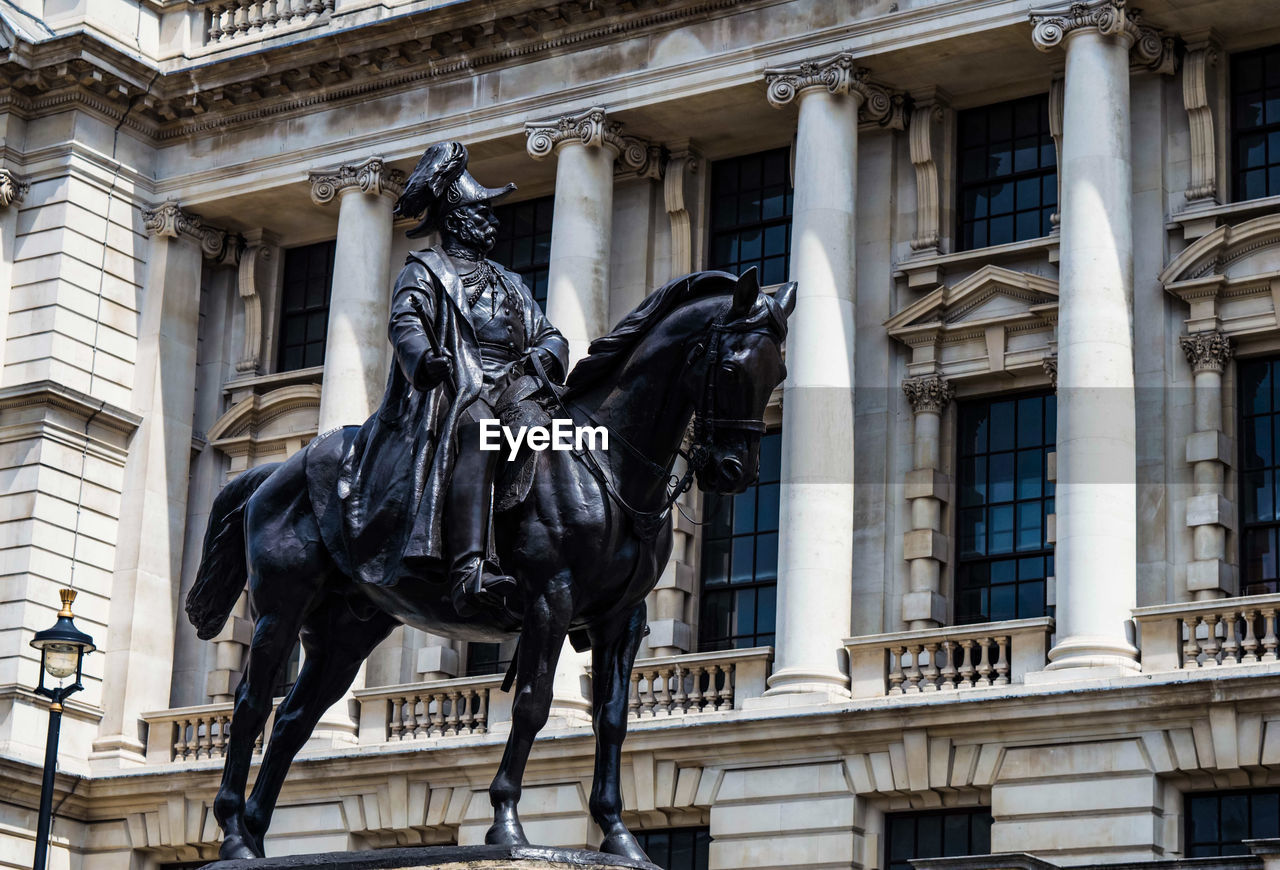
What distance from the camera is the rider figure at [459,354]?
10078 millimetres

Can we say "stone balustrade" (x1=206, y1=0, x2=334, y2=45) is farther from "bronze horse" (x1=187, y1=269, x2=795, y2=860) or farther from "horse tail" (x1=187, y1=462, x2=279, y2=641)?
"bronze horse" (x1=187, y1=269, x2=795, y2=860)

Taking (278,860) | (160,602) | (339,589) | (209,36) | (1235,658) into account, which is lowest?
(278,860)

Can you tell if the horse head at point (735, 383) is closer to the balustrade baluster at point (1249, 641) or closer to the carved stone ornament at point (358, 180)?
the balustrade baluster at point (1249, 641)

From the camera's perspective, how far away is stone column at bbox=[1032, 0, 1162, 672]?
24.8 m

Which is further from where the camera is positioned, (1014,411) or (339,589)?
(1014,411)

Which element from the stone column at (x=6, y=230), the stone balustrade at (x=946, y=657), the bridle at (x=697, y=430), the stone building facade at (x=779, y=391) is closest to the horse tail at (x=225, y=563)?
the bridle at (x=697, y=430)

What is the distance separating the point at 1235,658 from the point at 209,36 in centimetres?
1898

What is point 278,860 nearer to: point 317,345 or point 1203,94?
point 1203,94

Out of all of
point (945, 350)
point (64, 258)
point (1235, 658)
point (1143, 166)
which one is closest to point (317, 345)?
point (64, 258)

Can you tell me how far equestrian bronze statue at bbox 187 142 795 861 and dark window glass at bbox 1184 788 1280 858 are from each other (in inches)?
592

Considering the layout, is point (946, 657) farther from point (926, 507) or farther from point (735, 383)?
point (735, 383)

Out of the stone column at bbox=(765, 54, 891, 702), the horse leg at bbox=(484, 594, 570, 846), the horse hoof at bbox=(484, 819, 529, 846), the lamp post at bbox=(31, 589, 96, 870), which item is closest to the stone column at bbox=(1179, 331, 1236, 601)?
the stone column at bbox=(765, 54, 891, 702)

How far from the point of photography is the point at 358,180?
3278cm

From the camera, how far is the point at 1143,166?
28062mm
